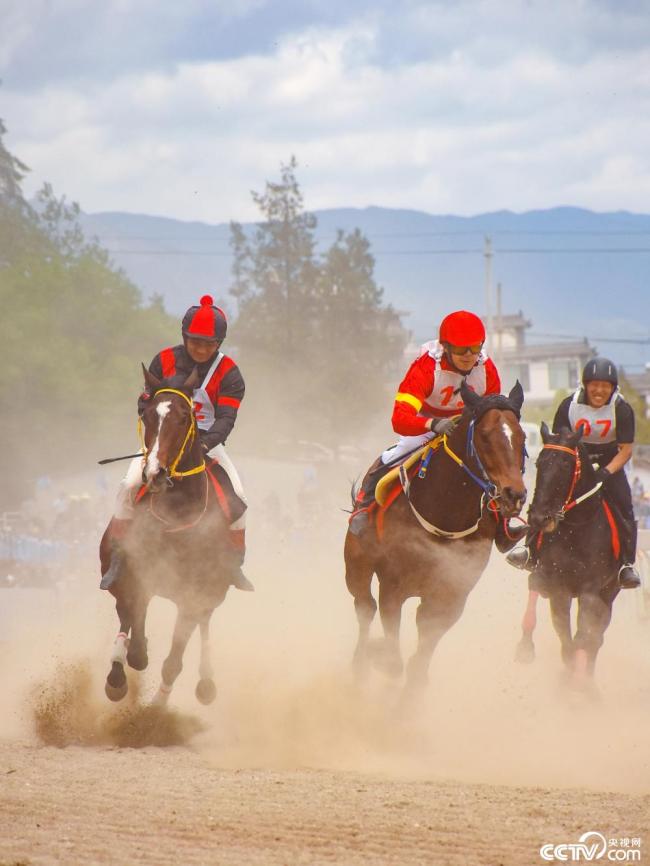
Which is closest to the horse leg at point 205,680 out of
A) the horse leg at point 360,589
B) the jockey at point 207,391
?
the jockey at point 207,391

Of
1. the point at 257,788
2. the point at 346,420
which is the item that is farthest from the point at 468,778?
the point at 346,420

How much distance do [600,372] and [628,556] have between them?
1.72 metres

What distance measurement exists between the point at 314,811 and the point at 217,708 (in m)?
4.21

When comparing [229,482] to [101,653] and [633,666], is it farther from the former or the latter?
[633,666]

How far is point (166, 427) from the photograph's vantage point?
9.52 m

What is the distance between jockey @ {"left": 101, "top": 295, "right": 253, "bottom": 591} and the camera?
34.0 feet

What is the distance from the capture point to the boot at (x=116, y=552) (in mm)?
10078

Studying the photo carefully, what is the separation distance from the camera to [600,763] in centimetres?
938

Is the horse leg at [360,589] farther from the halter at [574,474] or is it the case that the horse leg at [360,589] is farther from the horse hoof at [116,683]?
the horse hoof at [116,683]

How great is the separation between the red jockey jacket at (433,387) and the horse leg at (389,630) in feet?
4.25

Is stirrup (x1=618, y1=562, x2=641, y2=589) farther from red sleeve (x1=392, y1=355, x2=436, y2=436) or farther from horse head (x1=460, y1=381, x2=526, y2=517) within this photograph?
horse head (x1=460, y1=381, x2=526, y2=517)

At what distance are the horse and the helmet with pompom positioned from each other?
3.03 meters

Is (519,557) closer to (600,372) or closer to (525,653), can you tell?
(525,653)

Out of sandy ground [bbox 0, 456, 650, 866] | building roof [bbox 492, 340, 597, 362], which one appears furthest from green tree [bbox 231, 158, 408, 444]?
building roof [bbox 492, 340, 597, 362]
